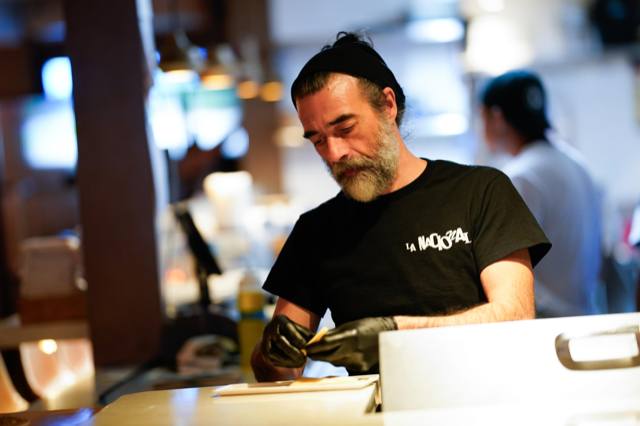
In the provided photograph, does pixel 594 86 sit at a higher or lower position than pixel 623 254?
higher

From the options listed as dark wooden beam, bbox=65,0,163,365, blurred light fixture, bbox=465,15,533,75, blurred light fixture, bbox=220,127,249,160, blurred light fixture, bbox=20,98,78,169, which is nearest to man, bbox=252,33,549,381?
dark wooden beam, bbox=65,0,163,365

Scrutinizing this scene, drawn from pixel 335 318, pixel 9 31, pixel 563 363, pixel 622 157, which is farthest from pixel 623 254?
pixel 9 31

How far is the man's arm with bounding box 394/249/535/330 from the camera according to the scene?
191 centimetres

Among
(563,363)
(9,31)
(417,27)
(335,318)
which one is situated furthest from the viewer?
(9,31)

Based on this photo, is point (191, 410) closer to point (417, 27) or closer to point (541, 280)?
point (541, 280)

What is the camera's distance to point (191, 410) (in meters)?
1.63

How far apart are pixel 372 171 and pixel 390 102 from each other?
0.64ft

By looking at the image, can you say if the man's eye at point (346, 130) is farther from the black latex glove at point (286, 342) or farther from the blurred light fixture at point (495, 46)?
the blurred light fixture at point (495, 46)

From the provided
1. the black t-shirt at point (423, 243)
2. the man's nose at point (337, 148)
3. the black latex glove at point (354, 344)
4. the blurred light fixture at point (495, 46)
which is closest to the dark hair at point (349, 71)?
the man's nose at point (337, 148)

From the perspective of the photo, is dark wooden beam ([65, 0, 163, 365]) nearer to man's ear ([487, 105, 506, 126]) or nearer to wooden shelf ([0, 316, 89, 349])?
wooden shelf ([0, 316, 89, 349])

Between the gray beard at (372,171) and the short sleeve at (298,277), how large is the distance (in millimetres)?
176

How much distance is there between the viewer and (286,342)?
1801mm

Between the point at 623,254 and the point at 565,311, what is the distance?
325 cm

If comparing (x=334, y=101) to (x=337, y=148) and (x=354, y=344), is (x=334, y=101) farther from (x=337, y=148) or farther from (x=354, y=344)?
(x=354, y=344)
